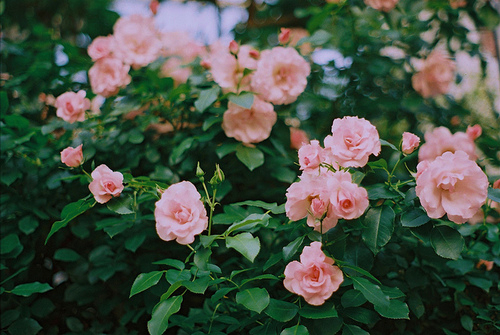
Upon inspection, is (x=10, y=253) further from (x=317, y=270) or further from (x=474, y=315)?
(x=474, y=315)

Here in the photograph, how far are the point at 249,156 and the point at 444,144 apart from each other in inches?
22.2

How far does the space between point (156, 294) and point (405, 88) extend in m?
1.33

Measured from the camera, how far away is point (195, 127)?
1.36m

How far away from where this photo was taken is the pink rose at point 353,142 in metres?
0.78

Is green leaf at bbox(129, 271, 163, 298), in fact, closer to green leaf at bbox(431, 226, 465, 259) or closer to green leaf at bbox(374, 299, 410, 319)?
green leaf at bbox(374, 299, 410, 319)

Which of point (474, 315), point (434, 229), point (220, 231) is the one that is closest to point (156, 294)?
point (220, 231)

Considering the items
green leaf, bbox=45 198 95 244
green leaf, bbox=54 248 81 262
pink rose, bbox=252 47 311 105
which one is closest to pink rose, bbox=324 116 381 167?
pink rose, bbox=252 47 311 105

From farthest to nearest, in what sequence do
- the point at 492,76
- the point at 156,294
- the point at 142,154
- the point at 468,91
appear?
the point at 468,91 → the point at 492,76 → the point at 142,154 → the point at 156,294

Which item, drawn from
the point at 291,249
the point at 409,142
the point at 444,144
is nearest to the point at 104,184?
the point at 291,249

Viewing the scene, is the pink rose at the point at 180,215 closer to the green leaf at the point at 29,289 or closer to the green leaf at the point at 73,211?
the green leaf at the point at 73,211

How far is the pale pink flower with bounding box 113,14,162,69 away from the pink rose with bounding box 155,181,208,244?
713 mm

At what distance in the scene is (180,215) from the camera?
0.79 meters

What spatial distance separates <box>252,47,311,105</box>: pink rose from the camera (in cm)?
116

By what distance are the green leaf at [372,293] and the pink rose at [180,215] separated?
0.32 metres
